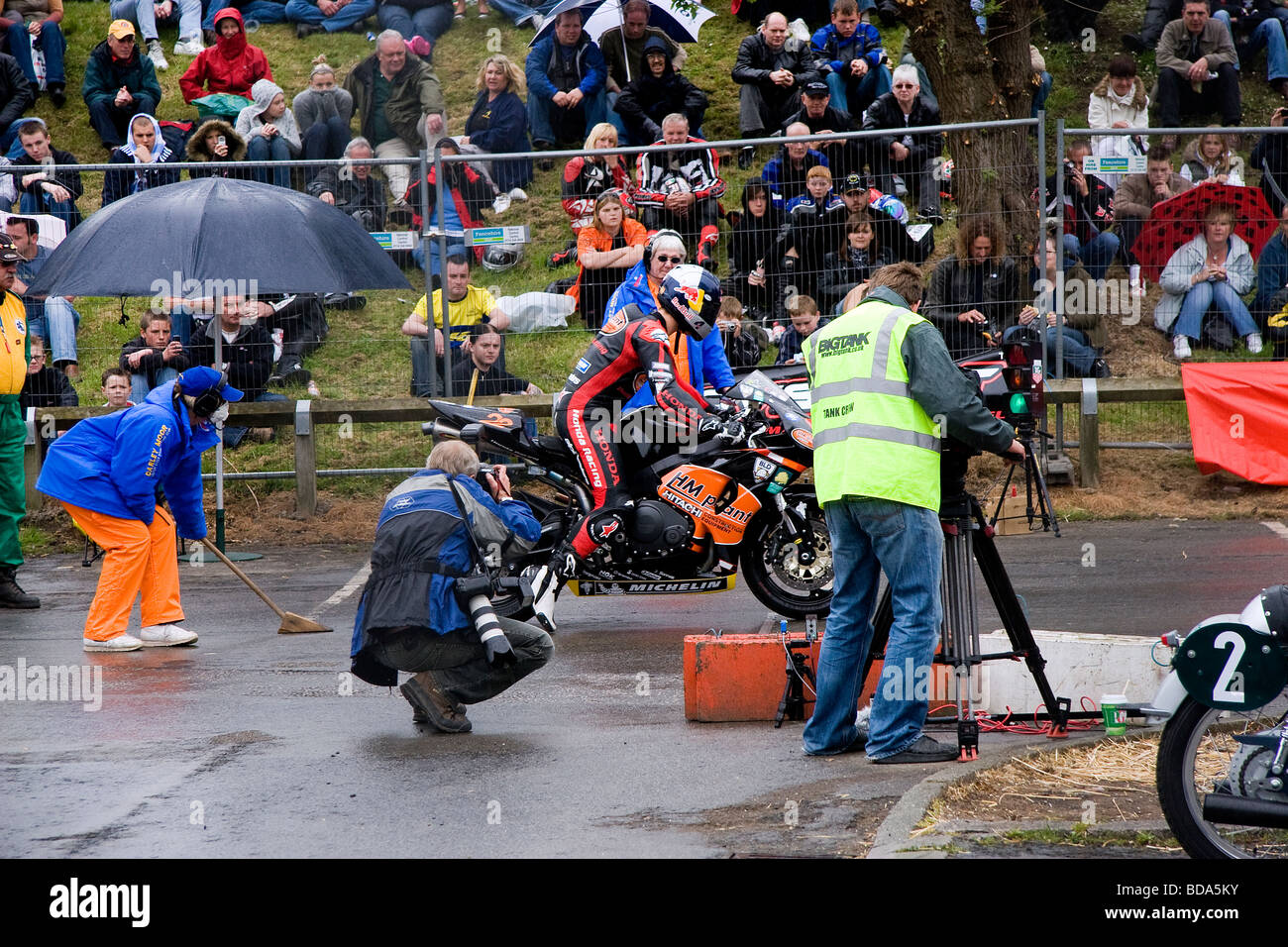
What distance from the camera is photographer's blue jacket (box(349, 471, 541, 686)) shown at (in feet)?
24.0

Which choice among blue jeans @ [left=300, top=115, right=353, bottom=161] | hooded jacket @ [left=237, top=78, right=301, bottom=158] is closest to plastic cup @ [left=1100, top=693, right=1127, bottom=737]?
blue jeans @ [left=300, top=115, right=353, bottom=161]

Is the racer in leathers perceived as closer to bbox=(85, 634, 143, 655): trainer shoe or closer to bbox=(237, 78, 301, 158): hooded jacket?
bbox=(85, 634, 143, 655): trainer shoe

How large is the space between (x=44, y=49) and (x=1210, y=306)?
15268 mm

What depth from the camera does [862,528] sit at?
6.68 m

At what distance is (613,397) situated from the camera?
988cm

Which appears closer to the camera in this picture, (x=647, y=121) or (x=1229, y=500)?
(x=1229, y=500)

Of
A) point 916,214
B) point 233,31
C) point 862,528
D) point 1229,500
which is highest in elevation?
point 233,31

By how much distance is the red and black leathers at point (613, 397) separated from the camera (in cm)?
953

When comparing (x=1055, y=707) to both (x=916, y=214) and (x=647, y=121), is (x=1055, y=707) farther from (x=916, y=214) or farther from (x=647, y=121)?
(x=647, y=121)

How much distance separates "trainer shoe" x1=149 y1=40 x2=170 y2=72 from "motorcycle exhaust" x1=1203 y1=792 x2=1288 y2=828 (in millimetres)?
19598

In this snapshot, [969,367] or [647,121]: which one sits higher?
[647,121]

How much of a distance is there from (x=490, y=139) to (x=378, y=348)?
3.52 metres
